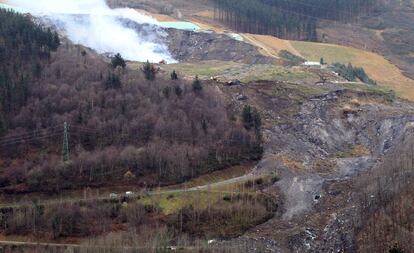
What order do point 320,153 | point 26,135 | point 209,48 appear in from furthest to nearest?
point 209,48 → point 320,153 → point 26,135

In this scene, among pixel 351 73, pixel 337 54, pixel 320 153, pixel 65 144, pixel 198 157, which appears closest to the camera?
pixel 65 144

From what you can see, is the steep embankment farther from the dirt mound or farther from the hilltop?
the hilltop

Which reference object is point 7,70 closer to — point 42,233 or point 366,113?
point 42,233

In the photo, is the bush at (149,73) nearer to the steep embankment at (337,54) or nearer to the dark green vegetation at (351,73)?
the steep embankment at (337,54)

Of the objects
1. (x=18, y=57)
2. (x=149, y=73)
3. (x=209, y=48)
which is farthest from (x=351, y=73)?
(x=18, y=57)

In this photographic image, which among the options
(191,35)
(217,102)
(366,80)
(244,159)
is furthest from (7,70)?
(366,80)

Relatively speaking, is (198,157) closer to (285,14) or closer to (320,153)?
(320,153)

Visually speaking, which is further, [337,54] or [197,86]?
[337,54]

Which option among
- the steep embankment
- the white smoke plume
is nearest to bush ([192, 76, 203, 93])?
the white smoke plume

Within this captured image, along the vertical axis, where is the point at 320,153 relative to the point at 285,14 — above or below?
below
